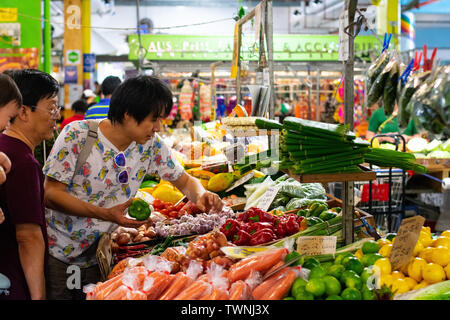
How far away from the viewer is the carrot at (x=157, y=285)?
1.92m

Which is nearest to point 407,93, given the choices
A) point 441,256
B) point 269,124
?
point 269,124

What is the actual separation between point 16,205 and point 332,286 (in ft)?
4.55

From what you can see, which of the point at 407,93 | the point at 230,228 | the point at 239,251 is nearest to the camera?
the point at 239,251

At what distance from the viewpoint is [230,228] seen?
2.82m

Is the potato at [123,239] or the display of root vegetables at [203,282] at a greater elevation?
the display of root vegetables at [203,282]

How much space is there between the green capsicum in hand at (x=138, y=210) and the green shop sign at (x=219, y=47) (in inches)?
389

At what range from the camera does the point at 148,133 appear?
8.38ft

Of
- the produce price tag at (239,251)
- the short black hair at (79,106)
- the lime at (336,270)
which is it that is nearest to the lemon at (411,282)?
the lime at (336,270)

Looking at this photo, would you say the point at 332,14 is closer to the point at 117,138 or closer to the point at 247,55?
the point at 247,55

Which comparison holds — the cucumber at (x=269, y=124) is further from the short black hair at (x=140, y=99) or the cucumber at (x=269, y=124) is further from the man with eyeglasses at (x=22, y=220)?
the man with eyeglasses at (x=22, y=220)

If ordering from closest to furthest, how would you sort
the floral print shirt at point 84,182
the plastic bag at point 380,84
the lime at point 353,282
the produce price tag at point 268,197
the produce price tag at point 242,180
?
the lime at point 353,282 < the floral print shirt at point 84,182 < the plastic bag at point 380,84 < the produce price tag at point 268,197 < the produce price tag at point 242,180

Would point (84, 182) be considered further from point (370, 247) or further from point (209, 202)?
point (370, 247)

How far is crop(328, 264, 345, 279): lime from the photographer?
7.05 ft
